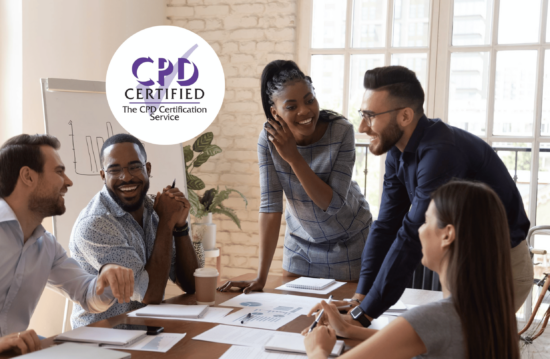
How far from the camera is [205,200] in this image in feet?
11.8

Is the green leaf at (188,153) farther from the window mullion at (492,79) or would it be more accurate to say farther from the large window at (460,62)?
the window mullion at (492,79)

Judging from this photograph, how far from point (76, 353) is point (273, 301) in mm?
687

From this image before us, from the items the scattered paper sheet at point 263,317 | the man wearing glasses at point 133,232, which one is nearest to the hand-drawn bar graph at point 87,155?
the man wearing glasses at point 133,232

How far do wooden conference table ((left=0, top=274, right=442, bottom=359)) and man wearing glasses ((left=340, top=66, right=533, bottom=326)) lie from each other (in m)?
0.15

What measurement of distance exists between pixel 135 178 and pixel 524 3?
9.23 ft

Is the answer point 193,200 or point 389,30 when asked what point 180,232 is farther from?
point 389,30

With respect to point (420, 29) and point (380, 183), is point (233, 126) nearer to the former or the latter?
point (380, 183)

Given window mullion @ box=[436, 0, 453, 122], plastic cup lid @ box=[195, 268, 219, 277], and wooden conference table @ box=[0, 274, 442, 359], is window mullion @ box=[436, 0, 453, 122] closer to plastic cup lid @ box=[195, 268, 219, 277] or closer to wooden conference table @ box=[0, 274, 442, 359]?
wooden conference table @ box=[0, 274, 442, 359]

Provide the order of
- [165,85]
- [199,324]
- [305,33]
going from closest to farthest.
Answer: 1. [199,324]
2. [165,85]
3. [305,33]

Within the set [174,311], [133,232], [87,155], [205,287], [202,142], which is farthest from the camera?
[202,142]

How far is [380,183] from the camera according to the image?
3707 millimetres

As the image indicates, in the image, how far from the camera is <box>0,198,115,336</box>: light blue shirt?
59.3 inches

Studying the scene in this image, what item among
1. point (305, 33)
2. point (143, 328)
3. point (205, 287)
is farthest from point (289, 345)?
point (305, 33)

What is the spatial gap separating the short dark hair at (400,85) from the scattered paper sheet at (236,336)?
29.3 inches
